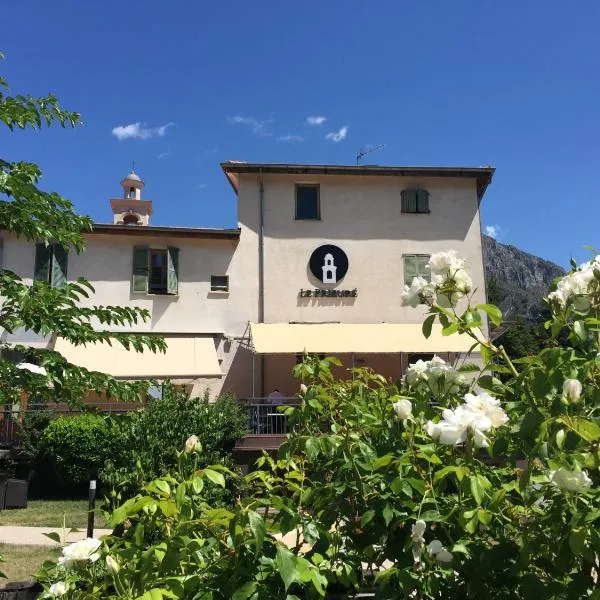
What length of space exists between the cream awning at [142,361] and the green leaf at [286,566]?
1348 centimetres

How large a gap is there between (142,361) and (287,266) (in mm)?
5774

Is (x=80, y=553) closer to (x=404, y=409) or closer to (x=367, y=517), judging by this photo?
(x=367, y=517)

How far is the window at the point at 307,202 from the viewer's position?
746 inches

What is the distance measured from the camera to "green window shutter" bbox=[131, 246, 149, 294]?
17469 mm

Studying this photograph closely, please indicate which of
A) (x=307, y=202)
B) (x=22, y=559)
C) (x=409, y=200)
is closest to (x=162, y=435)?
(x=22, y=559)

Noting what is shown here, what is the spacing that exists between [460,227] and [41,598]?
61.9ft

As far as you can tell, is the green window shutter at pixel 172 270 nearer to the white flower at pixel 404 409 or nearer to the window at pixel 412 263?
the window at pixel 412 263

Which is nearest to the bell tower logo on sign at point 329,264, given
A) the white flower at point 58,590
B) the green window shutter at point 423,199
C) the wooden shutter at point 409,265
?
the wooden shutter at point 409,265

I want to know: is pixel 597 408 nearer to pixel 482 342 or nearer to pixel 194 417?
pixel 482 342

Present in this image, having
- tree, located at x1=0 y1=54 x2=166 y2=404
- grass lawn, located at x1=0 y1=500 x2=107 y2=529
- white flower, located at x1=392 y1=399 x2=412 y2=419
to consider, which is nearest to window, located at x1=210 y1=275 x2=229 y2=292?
grass lawn, located at x1=0 y1=500 x2=107 y2=529

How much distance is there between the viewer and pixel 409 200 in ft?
63.4

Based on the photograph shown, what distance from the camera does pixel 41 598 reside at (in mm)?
1890

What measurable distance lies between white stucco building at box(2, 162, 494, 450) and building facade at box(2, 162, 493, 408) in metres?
0.03

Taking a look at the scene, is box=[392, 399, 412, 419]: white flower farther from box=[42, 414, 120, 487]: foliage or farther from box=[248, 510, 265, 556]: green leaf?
box=[42, 414, 120, 487]: foliage
